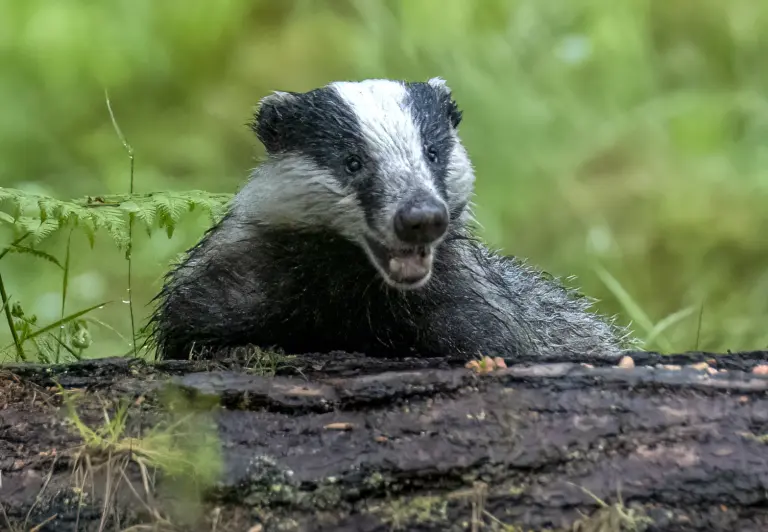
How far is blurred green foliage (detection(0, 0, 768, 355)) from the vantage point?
208 inches

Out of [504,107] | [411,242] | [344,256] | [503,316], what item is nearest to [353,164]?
[344,256]

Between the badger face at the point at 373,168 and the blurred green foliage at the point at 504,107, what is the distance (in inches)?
98.1

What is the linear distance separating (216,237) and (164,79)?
3.00 meters

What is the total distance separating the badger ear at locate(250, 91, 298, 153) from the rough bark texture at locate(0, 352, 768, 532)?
3.42ft

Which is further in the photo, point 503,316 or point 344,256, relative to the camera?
point 503,316

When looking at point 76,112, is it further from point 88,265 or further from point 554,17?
point 554,17

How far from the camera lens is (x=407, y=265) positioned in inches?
93.4

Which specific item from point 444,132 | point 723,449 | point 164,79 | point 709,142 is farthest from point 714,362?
point 164,79

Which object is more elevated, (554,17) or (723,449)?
(554,17)

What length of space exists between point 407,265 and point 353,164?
1.27 feet

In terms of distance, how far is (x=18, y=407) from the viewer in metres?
2.01

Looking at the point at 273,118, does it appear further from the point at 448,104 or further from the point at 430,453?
the point at 430,453

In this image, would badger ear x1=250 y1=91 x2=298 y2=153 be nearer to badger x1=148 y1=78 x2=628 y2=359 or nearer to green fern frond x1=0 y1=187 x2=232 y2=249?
badger x1=148 y1=78 x2=628 y2=359

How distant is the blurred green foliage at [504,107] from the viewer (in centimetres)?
529
